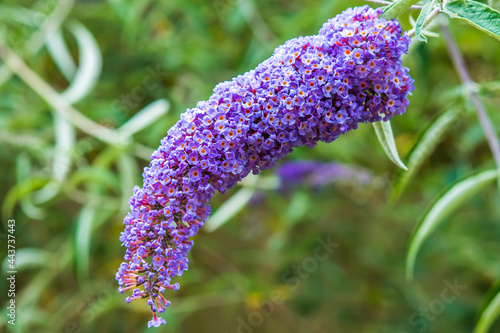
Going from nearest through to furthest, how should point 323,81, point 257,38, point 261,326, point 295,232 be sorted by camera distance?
point 323,81
point 257,38
point 295,232
point 261,326

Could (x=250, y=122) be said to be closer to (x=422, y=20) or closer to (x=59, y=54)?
(x=422, y=20)

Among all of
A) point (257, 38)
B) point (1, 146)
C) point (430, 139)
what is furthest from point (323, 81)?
point (1, 146)

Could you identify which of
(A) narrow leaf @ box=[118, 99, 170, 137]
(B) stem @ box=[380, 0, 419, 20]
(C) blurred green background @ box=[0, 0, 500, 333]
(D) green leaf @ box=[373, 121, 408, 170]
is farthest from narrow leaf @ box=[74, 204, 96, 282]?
(B) stem @ box=[380, 0, 419, 20]

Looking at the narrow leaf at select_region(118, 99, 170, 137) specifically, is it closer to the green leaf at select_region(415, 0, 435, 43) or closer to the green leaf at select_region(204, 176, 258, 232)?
the green leaf at select_region(204, 176, 258, 232)

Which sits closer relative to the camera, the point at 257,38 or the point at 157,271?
the point at 157,271

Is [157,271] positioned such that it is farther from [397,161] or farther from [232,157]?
[397,161]

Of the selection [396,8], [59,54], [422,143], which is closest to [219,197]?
[59,54]
